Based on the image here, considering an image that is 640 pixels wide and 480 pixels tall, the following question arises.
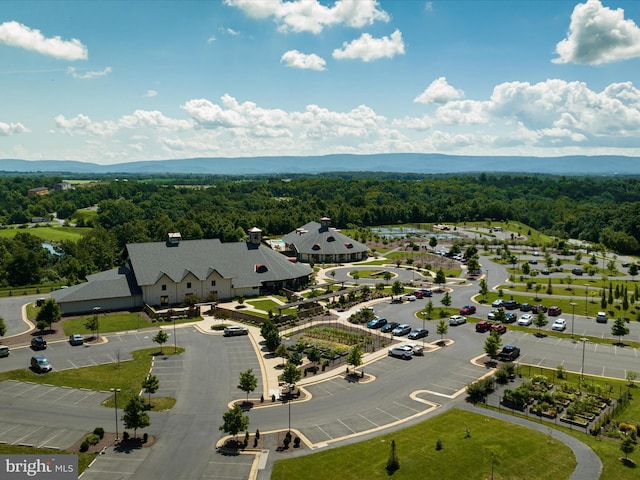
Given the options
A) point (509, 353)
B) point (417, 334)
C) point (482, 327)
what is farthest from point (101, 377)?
point (482, 327)

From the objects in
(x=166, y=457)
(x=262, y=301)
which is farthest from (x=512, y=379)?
(x=262, y=301)

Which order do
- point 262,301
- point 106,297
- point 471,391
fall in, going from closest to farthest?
point 471,391 < point 106,297 < point 262,301

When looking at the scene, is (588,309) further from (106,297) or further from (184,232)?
(184,232)

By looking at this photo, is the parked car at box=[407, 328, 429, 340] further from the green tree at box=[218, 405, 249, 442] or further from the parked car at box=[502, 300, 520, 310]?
the green tree at box=[218, 405, 249, 442]

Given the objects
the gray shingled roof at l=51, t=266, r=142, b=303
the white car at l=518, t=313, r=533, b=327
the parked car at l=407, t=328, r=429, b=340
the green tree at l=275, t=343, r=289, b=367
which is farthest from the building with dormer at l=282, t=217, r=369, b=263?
the green tree at l=275, t=343, r=289, b=367

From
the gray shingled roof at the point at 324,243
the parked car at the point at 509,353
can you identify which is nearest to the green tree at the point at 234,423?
the parked car at the point at 509,353

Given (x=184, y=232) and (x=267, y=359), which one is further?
(x=184, y=232)

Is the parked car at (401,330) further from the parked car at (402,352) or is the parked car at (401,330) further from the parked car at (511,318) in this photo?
the parked car at (511,318)
